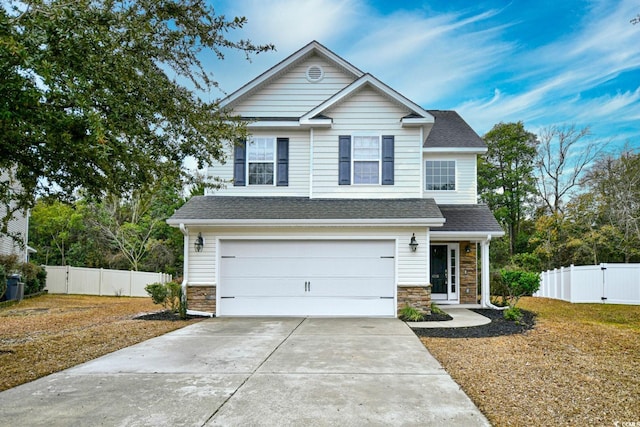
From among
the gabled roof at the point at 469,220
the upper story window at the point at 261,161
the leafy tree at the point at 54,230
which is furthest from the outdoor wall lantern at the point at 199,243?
the leafy tree at the point at 54,230

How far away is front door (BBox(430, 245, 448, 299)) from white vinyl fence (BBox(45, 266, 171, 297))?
15.7m

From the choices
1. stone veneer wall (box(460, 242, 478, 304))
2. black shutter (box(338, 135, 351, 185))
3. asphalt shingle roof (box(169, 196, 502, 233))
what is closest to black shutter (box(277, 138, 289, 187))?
asphalt shingle roof (box(169, 196, 502, 233))


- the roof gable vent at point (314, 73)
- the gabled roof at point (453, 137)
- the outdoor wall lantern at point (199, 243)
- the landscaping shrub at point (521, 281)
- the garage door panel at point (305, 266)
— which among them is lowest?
the landscaping shrub at point (521, 281)

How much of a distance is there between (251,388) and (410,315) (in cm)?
667

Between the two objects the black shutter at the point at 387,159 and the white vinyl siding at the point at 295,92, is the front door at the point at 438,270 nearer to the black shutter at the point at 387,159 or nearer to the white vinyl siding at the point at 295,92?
the black shutter at the point at 387,159

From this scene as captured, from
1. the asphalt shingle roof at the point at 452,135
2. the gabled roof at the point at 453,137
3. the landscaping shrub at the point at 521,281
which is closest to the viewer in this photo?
the landscaping shrub at the point at 521,281

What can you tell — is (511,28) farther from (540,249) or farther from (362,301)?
(540,249)

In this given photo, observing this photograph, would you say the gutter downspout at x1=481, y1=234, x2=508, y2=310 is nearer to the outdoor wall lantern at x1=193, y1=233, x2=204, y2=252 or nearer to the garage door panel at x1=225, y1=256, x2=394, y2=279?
the garage door panel at x1=225, y1=256, x2=394, y2=279

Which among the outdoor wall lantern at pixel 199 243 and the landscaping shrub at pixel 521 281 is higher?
the outdoor wall lantern at pixel 199 243

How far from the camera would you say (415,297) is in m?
11.6

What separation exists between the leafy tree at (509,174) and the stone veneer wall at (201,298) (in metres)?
24.9

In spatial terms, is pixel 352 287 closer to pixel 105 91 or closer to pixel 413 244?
pixel 413 244

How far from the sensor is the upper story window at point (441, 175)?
602 inches

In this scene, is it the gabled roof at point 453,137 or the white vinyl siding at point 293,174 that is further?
the gabled roof at point 453,137
